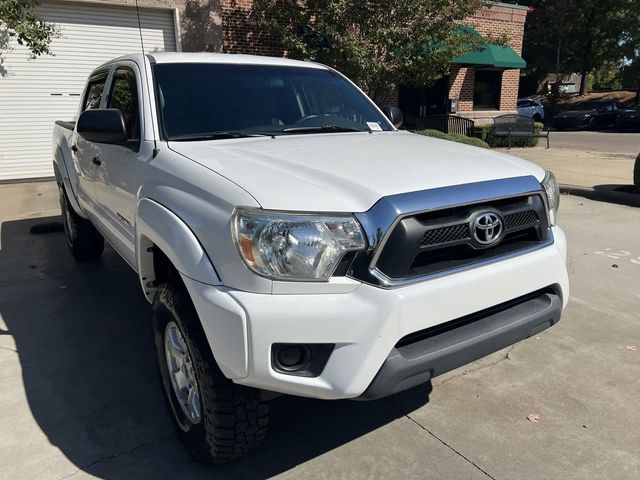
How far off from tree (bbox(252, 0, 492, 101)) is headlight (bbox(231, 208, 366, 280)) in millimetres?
8350

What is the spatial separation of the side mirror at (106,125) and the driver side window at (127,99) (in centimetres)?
11

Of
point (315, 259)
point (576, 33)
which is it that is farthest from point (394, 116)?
point (576, 33)

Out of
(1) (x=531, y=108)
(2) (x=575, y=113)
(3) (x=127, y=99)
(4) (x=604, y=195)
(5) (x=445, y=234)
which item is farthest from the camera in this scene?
(1) (x=531, y=108)

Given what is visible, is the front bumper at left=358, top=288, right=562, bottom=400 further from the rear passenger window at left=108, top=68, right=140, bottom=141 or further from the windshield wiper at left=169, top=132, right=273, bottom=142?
the rear passenger window at left=108, top=68, right=140, bottom=141

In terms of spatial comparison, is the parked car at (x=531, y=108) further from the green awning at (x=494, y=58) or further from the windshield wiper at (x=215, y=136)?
the windshield wiper at (x=215, y=136)

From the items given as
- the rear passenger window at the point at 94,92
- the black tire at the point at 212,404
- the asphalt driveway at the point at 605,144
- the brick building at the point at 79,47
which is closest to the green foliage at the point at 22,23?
the rear passenger window at the point at 94,92

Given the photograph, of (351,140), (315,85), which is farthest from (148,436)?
(315,85)

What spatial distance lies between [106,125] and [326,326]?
1852 millimetres

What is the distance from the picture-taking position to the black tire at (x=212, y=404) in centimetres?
222

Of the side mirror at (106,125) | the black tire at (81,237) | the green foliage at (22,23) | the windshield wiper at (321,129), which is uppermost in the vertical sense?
the green foliage at (22,23)

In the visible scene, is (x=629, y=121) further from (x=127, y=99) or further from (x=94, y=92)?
(x=127, y=99)

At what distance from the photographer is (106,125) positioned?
301cm

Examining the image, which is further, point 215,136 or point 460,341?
point 215,136

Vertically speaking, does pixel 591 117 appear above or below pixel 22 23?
below
